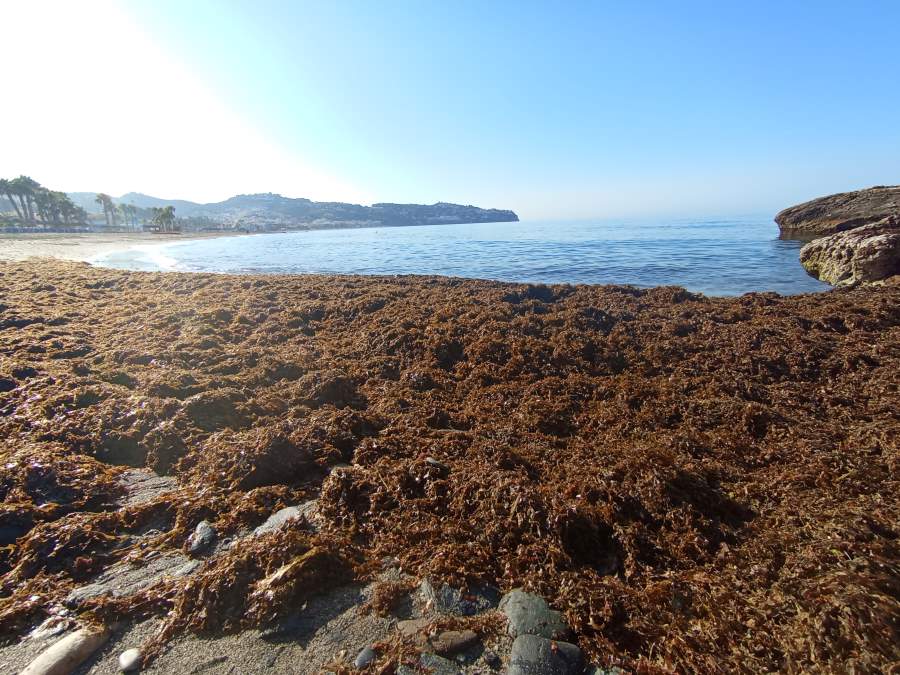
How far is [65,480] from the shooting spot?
3.18 metres

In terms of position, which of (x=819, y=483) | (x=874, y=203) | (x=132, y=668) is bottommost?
(x=132, y=668)

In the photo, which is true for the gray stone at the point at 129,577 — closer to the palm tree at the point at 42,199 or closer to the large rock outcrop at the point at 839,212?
the large rock outcrop at the point at 839,212

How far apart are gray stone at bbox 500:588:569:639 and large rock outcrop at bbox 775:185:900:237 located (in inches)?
Result: 1394

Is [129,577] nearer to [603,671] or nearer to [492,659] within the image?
[492,659]

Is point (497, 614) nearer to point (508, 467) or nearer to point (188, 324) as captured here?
point (508, 467)

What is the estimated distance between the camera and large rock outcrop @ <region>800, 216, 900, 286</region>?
41.1 feet

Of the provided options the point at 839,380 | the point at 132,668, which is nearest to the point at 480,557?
the point at 132,668

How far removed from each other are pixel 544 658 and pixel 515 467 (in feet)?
5.11

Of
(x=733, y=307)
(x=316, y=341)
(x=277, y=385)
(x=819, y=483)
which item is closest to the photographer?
(x=819, y=483)

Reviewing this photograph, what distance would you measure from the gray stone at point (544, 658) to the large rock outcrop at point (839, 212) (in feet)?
117

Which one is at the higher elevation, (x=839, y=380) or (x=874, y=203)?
(x=874, y=203)

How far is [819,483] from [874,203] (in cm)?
3765

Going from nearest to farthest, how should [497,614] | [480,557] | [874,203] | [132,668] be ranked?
[132,668]
[497,614]
[480,557]
[874,203]

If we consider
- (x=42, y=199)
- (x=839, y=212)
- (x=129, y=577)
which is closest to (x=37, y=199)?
(x=42, y=199)
